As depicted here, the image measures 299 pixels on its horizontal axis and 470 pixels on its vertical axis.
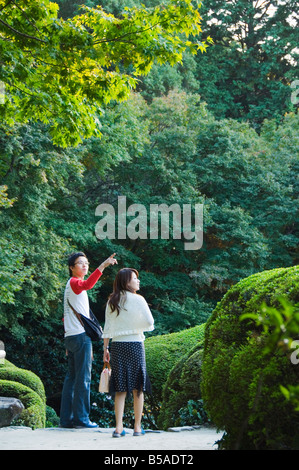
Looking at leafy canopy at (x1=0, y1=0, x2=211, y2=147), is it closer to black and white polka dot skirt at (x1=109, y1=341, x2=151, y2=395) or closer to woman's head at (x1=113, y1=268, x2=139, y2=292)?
woman's head at (x1=113, y1=268, x2=139, y2=292)

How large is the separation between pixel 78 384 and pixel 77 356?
29 centimetres

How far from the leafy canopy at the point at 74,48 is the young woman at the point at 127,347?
8.43 ft

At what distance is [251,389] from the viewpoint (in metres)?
3.57

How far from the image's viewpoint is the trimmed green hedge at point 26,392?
8.14m

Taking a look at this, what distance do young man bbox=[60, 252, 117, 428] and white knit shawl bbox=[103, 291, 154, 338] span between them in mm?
701

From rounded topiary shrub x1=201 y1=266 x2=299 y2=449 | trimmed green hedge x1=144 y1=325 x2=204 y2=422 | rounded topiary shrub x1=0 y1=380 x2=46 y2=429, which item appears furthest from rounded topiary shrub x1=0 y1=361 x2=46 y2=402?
rounded topiary shrub x1=201 y1=266 x2=299 y2=449

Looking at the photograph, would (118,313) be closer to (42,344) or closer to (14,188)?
(14,188)

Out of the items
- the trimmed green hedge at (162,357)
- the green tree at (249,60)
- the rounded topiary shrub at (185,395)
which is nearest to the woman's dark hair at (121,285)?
the rounded topiary shrub at (185,395)

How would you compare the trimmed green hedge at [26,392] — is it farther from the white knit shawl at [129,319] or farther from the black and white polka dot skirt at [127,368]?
the white knit shawl at [129,319]

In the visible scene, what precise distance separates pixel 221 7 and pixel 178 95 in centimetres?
1135

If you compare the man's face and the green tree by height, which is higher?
the green tree

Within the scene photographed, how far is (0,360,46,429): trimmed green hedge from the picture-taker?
26.7ft

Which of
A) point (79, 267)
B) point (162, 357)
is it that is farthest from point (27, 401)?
point (79, 267)

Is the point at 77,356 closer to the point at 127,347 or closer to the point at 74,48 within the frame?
the point at 127,347
